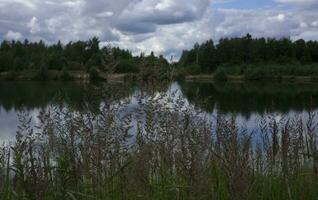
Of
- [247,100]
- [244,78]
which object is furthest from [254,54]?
[247,100]

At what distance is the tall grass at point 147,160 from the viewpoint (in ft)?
12.4

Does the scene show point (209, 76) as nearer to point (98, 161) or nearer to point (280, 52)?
point (280, 52)

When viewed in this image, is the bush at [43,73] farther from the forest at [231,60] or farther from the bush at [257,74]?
the bush at [257,74]

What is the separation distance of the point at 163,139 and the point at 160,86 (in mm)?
613

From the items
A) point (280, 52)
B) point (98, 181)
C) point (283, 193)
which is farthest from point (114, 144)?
point (280, 52)

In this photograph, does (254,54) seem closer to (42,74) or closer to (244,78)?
(244,78)

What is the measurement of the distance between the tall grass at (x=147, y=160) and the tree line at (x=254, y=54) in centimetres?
Result: 13442

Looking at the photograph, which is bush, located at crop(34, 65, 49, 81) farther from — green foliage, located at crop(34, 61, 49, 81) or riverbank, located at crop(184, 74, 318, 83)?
riverbank, located at crop(184, 74, 318, 83)

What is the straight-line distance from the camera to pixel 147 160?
15.5 ft

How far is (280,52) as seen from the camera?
14788 cm

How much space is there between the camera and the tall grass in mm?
3781

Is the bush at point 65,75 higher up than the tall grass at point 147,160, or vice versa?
the bush at point 65,75

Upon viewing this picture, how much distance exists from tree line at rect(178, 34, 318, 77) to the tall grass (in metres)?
134

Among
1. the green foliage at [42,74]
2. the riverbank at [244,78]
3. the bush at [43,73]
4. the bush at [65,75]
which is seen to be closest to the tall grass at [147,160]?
the bush at [65,75]
